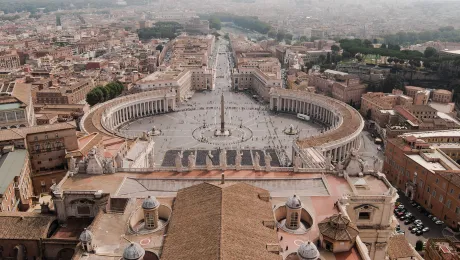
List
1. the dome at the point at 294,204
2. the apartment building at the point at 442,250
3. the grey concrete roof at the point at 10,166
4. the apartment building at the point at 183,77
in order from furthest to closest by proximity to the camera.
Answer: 1. the apartment building at the point at 183,77
2. the grey concrete roof at the point at 10,166
3. the apartment building at the point at 442,250
4. the dome at the point at 294,204

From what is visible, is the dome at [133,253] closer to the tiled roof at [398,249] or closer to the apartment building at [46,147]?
the tiled roof at [398,249]

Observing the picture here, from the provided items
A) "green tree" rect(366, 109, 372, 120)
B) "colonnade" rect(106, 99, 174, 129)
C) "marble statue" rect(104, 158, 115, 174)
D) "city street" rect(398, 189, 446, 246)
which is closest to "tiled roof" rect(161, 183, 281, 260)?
"marble statue" rect(104, 158, 115, 174)

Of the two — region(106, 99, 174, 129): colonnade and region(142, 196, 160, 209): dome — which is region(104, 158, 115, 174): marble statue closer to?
region(142, 196, 160, 209): dome

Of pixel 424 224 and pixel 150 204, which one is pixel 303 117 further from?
pixel 150 204

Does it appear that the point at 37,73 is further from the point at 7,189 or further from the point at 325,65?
the point at 325,65

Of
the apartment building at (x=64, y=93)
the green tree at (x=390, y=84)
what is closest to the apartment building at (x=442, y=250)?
the green tree at (x=390, y=84)

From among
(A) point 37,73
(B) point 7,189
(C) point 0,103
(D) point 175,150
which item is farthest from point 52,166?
(A) point 37,73
